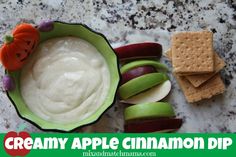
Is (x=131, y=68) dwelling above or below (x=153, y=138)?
above

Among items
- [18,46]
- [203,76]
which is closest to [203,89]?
[203,76]

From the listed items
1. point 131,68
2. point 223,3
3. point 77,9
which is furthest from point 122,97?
point 223,3

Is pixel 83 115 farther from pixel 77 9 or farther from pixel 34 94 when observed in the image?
pixel 77 9

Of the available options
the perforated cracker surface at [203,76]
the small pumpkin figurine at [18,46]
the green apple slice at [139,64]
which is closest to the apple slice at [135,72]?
the green apple slice at [139,64]

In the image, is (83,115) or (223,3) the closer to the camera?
(83,115)

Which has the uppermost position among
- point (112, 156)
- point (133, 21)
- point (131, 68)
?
point (133, 21)

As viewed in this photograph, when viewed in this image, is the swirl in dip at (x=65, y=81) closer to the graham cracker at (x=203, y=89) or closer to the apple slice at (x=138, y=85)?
the apple slice at (x=138, y=85)

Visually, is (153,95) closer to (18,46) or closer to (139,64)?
(139,64)
